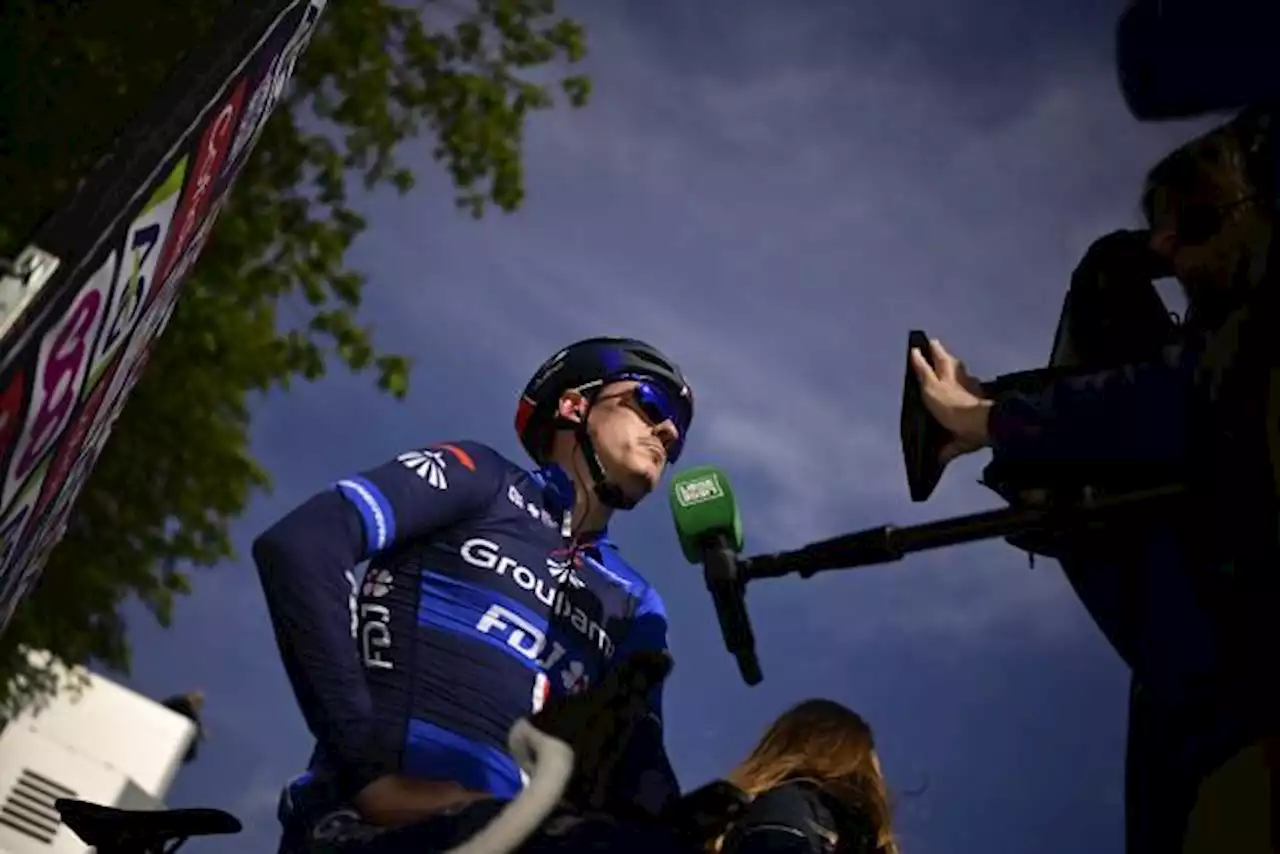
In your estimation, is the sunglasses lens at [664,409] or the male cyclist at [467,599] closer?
the male cyclist at [467,599]

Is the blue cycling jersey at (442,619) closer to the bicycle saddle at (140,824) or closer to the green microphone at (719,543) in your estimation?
the green microphone at (719,543)

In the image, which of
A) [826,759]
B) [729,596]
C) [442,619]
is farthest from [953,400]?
[826,759]

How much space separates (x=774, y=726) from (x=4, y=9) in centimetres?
422

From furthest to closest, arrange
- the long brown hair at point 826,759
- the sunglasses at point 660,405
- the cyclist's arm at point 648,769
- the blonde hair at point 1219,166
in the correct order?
the sunglasses at point 660,405, the long brown hair at point 826,759, the cyclist's arm at point 648,769, the blonde hair at point 1219,166

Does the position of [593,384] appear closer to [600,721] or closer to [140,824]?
[600,721]

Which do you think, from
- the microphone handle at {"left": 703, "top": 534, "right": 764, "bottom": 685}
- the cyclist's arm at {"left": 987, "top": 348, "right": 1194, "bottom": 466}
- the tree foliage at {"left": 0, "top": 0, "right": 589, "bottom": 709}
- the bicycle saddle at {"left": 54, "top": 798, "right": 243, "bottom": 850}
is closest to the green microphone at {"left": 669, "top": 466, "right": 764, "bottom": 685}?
the microphone handle at {"left": 703, "top": 534, "right": 764, "bottom": 685}

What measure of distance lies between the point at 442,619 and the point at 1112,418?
1437mm

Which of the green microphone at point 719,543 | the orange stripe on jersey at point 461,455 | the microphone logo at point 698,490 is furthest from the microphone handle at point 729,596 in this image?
the orange stripe on jersey at point 461,455

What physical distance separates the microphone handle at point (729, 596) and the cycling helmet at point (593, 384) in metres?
0.76

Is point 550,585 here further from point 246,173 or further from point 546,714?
point 246,173

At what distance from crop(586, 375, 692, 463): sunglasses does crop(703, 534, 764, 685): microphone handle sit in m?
0.72

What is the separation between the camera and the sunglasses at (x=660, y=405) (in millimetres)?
3213

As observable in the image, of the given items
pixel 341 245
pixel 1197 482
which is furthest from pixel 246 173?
pixel 1197 482

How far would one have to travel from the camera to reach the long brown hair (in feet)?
9.51
